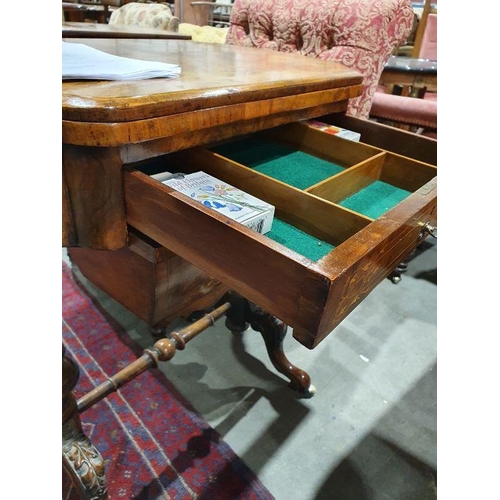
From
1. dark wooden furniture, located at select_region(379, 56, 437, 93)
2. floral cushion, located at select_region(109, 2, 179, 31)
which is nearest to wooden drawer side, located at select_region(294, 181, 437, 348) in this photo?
dark wooden furniture, located at select_region(379, 56, 437, 93)

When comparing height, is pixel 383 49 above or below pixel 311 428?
above

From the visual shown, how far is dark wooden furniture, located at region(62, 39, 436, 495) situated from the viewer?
17.3 inches

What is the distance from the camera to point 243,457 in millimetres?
924

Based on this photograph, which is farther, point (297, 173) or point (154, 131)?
point (297, 173)

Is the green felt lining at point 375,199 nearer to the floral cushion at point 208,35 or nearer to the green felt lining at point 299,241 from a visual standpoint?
the green felt lining at point 299,241

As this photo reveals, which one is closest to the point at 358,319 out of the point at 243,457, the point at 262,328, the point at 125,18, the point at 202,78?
the point at 262,328

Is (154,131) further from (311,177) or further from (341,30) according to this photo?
(341,30)

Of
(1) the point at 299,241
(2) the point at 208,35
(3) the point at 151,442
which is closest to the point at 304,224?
(1) the point at 299,241

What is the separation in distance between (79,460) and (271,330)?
0.52 m

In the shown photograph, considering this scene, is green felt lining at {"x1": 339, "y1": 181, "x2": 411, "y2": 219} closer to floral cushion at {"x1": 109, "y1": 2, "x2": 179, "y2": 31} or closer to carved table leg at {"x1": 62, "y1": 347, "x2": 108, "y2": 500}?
carved table leg at {"x1": 62, "y1": 347, "x2": 108, "y2": 500}

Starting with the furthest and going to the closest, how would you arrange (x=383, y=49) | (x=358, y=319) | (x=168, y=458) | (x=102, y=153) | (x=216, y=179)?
1. (x=358, y=319)
2. (x=383, y=49)
3. (x=168, y=458)
4. (x=216, y=179)
5. (x=102, y=153)

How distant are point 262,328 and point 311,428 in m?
0.28

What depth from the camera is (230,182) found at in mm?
687
